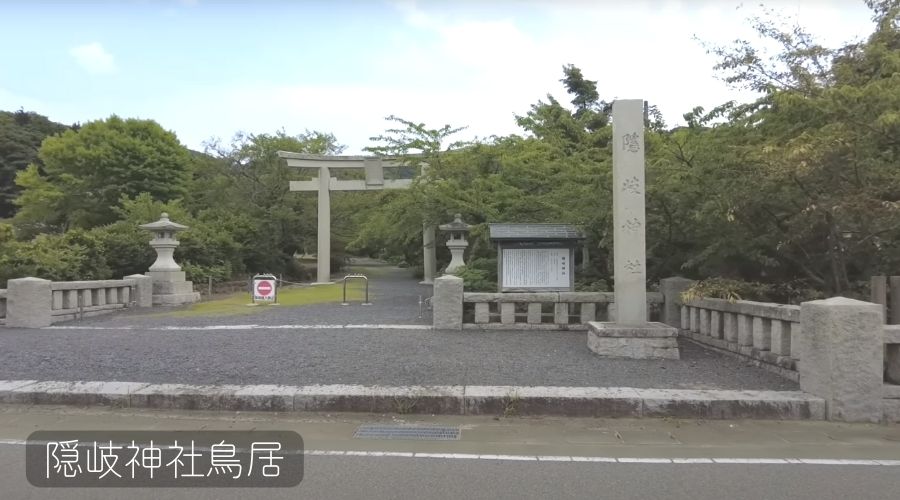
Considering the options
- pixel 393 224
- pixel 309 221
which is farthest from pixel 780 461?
pixel 309 221

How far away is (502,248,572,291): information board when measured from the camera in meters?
10.5

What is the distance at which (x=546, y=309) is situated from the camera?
34.3ft

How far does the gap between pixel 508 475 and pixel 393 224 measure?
15414 millimetres

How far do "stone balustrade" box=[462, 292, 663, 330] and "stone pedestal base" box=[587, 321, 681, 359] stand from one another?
211 cm

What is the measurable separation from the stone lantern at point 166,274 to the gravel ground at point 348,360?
187 inches

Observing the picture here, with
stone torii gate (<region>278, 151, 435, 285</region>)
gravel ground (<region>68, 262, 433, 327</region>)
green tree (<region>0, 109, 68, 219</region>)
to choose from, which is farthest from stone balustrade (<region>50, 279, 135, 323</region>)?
green tree (<region>0, 109, 68, 219</region>)

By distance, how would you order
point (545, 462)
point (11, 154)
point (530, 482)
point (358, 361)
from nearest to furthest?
point (530, 482), point (545, 462), point (358, 361), point (11, 154)

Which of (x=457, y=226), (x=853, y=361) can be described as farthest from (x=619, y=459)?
(x=457, y=226)

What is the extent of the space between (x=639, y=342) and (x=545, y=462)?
3.82 m

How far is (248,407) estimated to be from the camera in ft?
19.5

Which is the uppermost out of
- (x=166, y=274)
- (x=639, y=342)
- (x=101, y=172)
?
(x=101, y=172)

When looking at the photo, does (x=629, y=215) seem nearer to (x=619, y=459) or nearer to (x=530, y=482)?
(x=619, y=459)

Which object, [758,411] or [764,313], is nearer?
[758,411]

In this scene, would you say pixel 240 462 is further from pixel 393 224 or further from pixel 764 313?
pixel 393 224
